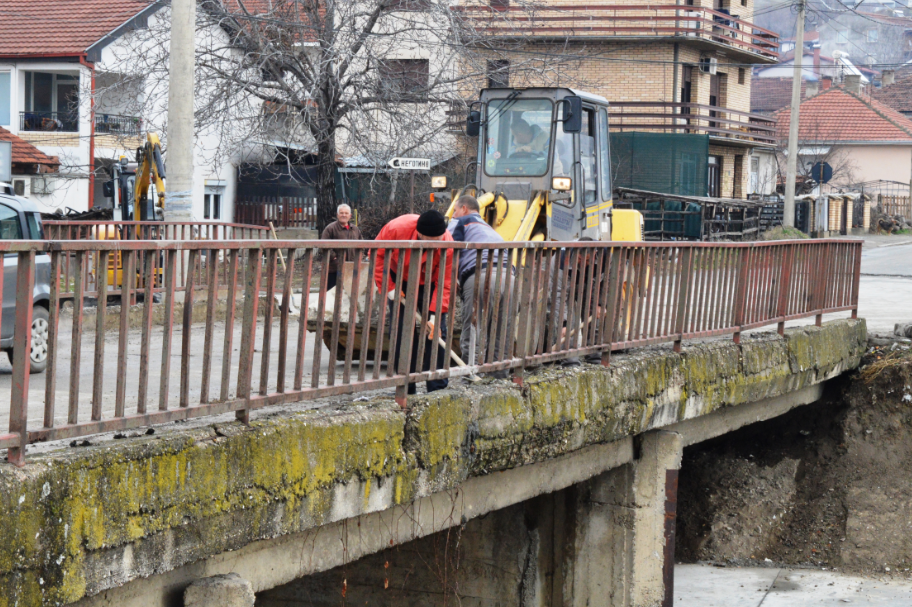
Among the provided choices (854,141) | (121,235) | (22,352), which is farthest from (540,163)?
(854,141)

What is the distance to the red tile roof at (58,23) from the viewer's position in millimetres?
29938

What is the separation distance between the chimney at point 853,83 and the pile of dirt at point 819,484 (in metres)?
50.7

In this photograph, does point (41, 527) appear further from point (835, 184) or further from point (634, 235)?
point (835, 184)

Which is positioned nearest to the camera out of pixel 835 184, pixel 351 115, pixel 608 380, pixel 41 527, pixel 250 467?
pixel 41 527

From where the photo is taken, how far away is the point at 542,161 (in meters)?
11.6

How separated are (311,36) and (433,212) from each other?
53.4ft

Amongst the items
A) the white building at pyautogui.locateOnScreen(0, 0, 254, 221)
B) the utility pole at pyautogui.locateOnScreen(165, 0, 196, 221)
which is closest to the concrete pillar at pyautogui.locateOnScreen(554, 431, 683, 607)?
the utility pole at pyautogui.locateOnScreen(165, 0, 196, 221)

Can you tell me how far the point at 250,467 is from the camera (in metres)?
4.61

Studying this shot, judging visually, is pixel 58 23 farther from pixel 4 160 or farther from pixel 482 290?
pixel 482 290

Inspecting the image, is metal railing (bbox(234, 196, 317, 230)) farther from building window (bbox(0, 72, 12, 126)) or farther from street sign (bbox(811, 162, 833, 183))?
street sign (bbox(811, 162, 833, 183))

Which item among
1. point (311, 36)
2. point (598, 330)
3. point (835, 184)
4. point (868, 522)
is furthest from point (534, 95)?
point (835, 184)

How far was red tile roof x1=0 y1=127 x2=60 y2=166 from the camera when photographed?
2892 centimetres

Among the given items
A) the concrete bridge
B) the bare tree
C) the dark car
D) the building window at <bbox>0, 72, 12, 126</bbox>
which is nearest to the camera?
the concrete bridge

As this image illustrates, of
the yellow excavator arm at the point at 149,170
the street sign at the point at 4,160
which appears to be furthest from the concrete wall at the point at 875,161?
the yellow excavator arm at the point at 149,170
